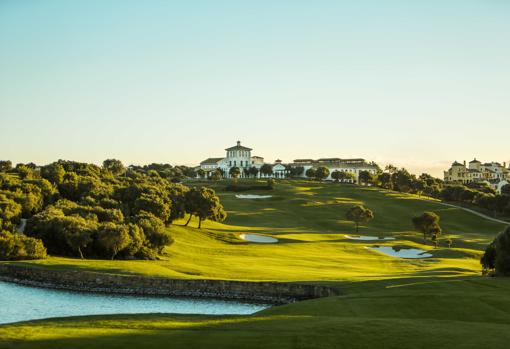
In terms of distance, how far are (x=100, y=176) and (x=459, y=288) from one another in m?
85.5

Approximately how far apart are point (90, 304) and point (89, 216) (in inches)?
976

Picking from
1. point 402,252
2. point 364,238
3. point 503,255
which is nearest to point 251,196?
point 364,238

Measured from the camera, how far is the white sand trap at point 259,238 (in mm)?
83637

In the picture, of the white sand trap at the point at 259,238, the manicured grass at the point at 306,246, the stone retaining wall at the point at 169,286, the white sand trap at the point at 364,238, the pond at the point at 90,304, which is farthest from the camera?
the white sand trap at the point at 364,238

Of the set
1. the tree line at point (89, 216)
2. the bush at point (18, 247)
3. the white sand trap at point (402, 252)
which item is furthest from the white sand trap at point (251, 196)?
the bush at point (18, 247)

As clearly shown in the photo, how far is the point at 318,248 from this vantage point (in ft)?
261

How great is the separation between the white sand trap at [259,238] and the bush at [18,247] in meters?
33.1

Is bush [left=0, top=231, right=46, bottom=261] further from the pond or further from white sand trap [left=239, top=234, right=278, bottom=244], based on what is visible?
white sand trap [left=239, top=234, right=278, bottom=244]

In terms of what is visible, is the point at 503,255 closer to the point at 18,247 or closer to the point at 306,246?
the point at 306,246

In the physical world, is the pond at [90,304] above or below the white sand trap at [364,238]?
below

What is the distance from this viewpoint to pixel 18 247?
185 feet

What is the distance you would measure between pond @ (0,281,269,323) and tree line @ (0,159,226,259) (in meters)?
11.6

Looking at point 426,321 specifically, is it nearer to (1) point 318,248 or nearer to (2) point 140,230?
(2) point 140,230

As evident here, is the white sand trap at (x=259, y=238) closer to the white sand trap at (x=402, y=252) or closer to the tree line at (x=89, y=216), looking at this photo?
the tree line at (x=89, y=216)
